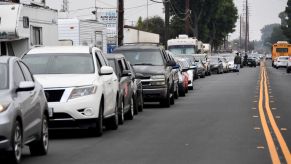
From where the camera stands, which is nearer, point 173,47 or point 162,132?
point 162,132

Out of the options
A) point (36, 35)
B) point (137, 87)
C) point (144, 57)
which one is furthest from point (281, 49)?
point (137, 87)

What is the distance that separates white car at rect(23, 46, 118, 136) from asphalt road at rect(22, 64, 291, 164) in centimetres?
39

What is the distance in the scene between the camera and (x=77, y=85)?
14273mm

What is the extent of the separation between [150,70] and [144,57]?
794mm

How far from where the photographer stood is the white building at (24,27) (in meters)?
28.4

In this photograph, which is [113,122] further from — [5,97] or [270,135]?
[5,97]

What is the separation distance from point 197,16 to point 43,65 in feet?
281

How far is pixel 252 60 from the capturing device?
94938 mm

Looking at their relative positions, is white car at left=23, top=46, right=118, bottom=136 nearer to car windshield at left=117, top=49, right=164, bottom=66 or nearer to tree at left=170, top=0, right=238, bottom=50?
car windshield at left=117, top=49, right=164, bottom=66

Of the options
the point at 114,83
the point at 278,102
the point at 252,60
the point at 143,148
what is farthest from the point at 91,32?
the point at 252,60

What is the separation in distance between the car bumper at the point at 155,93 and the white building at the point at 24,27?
7438 mm

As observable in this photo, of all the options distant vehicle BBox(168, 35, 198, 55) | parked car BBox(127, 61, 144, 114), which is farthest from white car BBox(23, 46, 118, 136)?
distant vehicle BBox(168, 35, 198, 55)

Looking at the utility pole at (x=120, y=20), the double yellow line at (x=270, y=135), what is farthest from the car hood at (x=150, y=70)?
the utility pole at (x=120, y=20)

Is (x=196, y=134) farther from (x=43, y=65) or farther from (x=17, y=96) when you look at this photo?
(x=17, y=96)
